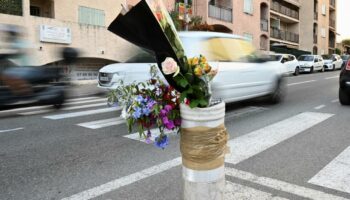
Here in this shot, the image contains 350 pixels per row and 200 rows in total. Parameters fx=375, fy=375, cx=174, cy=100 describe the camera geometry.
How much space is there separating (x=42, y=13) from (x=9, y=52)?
568 inches

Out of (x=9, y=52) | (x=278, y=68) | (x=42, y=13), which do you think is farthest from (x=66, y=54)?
(x=42, y=13)

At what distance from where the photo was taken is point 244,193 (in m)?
3.85

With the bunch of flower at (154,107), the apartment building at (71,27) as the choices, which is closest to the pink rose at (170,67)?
the bunch of flower at (154,107)

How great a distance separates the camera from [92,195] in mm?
3840

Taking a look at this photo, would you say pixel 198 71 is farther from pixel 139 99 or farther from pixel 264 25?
pixel 264 25

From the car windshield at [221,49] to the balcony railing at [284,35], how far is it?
110 ft

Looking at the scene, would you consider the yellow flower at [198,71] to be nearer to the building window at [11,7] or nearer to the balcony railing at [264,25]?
the building window at [11,7]

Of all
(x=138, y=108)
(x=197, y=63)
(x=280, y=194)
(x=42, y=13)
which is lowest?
(x=280, y=194)

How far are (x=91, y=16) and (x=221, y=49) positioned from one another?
13.7 meters

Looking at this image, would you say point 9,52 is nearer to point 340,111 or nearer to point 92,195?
point 92,195

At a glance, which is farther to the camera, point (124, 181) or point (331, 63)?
point (331, 63)

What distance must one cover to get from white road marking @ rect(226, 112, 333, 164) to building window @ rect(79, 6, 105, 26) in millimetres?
14485

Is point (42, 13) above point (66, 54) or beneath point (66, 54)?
above

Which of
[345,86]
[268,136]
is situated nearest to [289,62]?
[345,86]
